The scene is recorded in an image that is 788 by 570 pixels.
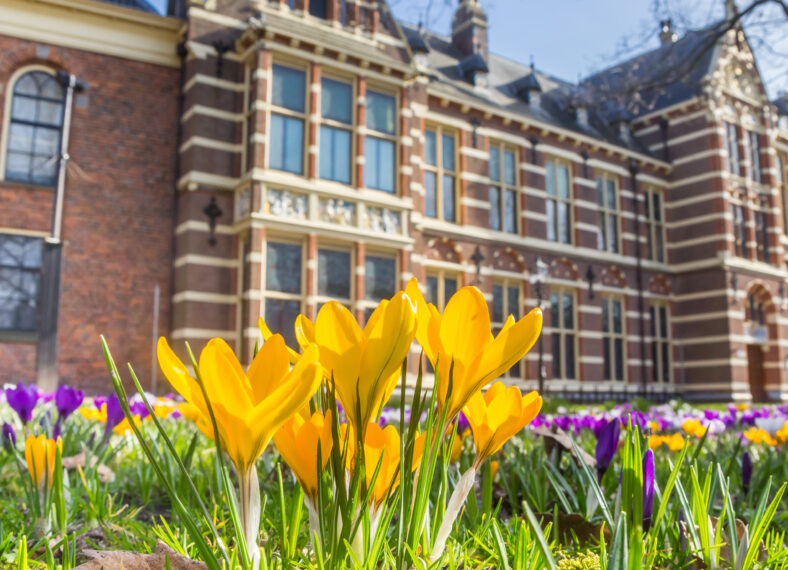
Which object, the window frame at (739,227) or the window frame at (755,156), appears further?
the window frame at (755,156)

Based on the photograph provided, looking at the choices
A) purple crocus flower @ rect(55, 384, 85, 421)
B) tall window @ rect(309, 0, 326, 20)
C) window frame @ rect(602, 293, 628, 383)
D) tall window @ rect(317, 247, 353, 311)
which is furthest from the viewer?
window frame @ rect(602, 293, 628, 383)

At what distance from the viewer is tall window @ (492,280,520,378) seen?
1406 cm

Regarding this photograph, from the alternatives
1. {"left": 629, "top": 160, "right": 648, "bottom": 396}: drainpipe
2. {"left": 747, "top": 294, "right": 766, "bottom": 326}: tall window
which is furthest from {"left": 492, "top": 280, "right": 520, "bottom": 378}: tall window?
{"left": 747, "top": 294, "right": 766, "bottom": 326}: tall window

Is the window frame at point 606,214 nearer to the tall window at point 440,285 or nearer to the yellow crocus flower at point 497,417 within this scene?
the tall window at point 440,285

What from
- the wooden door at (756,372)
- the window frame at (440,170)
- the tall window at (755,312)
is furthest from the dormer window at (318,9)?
the wooden door at (756,372)

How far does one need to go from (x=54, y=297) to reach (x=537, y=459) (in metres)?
9.43

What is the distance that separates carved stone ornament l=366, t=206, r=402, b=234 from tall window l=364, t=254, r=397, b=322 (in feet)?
1.50

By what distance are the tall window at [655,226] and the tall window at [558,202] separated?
2951 mm

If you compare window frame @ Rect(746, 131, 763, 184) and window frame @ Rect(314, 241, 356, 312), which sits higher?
window frame @ Rect(746, 131, 763, 184)

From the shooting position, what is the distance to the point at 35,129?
1034cm

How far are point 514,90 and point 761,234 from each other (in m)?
7.99

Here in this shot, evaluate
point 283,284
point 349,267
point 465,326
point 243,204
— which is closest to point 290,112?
point 243,204

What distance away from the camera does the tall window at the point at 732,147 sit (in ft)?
57.5

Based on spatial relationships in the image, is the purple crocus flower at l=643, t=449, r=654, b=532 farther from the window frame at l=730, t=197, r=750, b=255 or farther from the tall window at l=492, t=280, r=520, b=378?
the window frame at l=730, t=197, r=750, b=255
